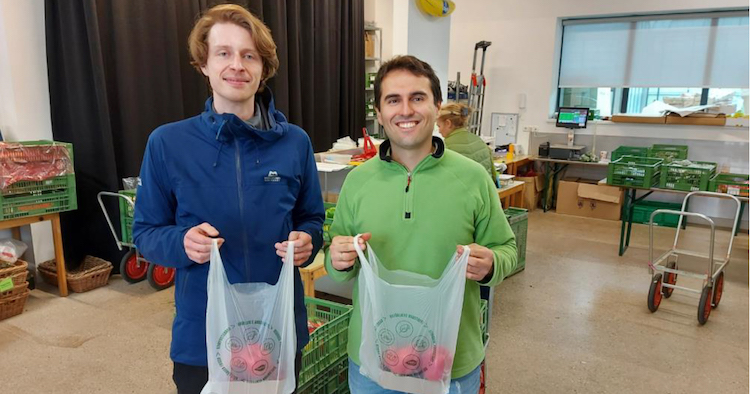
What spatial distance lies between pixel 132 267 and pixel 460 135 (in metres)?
2.51

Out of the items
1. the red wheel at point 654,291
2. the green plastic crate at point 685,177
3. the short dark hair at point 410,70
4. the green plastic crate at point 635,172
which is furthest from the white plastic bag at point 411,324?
the green plastic crate at point 685,177

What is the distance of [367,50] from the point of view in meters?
6.26

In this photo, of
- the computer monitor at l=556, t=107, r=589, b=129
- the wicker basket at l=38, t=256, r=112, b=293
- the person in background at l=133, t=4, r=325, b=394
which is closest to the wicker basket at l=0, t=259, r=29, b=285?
the wicker basket at l=38, t=256, r=112, b=293

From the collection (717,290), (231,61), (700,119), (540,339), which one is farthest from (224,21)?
(700,119)

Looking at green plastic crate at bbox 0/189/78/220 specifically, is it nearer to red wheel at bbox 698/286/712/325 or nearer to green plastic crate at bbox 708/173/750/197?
red wheel at bbox 698/286/712/325

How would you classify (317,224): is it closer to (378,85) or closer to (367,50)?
(378,85)

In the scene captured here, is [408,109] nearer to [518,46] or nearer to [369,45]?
[369,45]

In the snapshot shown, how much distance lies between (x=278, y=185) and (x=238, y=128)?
161 millimetres

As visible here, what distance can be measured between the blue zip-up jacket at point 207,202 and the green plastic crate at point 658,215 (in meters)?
5.49

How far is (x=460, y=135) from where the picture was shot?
3.29 metres

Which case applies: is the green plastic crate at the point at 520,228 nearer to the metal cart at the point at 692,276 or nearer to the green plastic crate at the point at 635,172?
the metal cart at the point at 692,276

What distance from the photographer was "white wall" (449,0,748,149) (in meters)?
6.23

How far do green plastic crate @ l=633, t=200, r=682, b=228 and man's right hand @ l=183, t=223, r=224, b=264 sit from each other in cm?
563

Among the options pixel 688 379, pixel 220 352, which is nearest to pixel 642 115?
pixel 688 379
